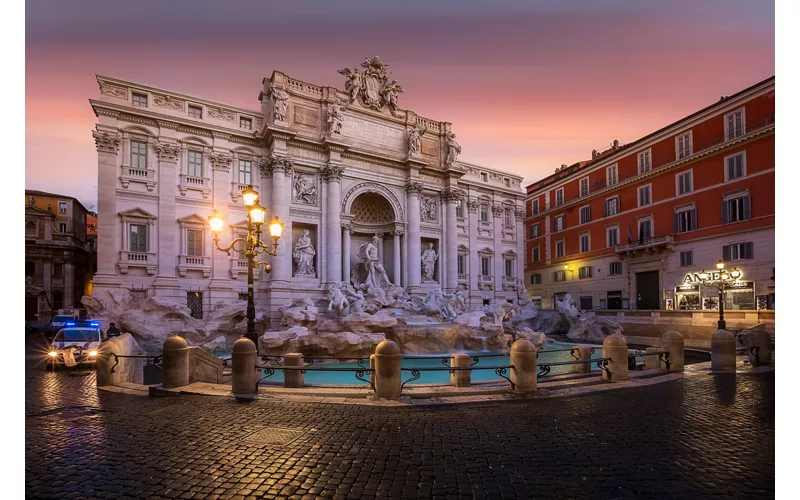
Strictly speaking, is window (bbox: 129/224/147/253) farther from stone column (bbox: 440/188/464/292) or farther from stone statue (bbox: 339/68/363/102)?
stone column (bbox: 440/188/464/292)

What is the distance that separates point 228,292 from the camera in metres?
23.7

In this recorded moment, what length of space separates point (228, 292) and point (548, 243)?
32.9 metres

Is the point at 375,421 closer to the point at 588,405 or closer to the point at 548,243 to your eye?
the point at 588,405

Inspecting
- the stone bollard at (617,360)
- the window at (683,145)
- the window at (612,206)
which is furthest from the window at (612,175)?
the stone bollard at (617,360)

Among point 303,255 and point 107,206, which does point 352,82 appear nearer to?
point 303,255

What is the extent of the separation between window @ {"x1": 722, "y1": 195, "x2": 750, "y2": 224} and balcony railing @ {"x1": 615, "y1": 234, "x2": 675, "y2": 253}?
380 cm

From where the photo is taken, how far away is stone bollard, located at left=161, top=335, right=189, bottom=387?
855cm


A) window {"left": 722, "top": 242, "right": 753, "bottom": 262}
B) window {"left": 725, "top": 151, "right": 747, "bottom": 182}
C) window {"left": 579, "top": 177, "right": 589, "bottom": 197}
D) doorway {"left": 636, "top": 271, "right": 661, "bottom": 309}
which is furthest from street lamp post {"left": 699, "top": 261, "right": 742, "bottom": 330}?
window {"left": 579, "top": 177, "right": 589, "bottom": 197}

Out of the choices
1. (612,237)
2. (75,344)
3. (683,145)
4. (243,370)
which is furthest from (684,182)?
(75,344)

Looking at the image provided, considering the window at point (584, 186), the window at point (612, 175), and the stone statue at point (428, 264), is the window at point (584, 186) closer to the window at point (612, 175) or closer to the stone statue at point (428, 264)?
the window at point (612, 175)

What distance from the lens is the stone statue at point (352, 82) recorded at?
2836 centimetres

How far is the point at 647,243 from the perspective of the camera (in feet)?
103

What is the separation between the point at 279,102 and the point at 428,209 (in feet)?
43.8

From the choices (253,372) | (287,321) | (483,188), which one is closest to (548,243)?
(483,188)
